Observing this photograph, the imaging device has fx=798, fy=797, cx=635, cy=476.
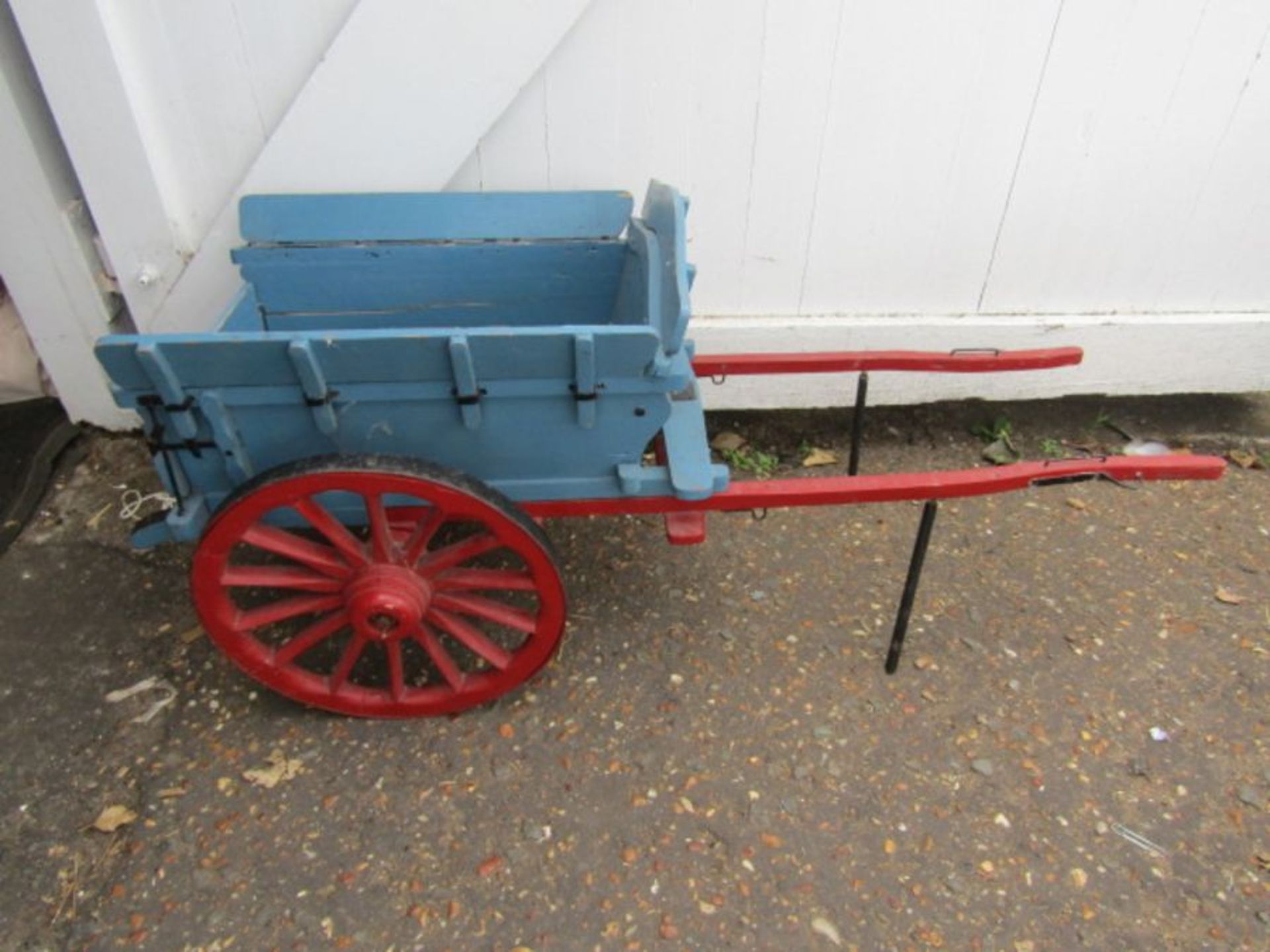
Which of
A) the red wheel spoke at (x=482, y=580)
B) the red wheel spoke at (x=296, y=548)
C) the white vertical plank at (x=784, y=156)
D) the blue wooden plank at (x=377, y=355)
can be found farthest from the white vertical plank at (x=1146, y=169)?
the red wheel spoke at (x=296, y=548)

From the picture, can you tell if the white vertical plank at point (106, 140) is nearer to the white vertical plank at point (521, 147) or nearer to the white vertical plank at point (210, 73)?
the white vertical plank at point (210, 73)

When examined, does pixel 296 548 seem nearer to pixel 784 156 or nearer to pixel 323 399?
pixel 323 399

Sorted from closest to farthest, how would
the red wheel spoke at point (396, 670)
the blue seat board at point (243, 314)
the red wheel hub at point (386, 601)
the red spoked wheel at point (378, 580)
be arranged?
the red spoked wheel at point (378, 580) < the red wheel hub at point (386, 601) < the red wheel spoke at point (396, 670) < the blue seat board at point (243, 314)

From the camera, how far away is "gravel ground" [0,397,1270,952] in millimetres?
1721

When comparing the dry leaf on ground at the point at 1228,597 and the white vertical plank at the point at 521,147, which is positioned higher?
the white vertical plank at the point at 521,147

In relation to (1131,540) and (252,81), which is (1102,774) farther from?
(252,81)

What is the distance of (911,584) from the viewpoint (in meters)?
2.05

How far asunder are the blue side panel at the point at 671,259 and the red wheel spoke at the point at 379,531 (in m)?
0.69

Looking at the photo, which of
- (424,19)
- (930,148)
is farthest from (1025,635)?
(424,19)

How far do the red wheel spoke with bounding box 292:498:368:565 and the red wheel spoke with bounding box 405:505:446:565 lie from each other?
98 millimetres

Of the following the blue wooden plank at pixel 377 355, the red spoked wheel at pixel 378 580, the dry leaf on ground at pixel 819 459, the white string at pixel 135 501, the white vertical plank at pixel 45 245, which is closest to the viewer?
the blue wooden plank at pixel 377 355

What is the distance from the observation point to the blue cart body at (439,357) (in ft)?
5.00

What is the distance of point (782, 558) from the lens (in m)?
2.63

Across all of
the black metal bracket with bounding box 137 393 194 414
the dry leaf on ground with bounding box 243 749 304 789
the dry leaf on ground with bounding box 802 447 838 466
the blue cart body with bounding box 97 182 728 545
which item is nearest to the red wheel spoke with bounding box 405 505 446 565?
the blue cart body with bounding box 97 182 728 545
